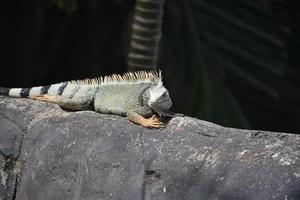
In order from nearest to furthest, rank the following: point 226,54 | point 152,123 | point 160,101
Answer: point 152,123, point 160,101, point 226,54

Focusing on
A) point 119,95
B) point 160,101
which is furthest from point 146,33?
point 160,101

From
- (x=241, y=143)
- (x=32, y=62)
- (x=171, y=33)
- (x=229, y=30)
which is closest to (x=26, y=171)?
(x=241, y=143)

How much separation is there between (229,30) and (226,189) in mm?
3597

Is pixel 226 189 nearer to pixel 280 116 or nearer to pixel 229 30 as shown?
pixel 229 30

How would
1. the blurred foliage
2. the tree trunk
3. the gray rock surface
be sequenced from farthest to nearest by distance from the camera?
the blurred foliage → the tree trunk → the gray rock surface

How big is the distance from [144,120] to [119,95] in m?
0.48

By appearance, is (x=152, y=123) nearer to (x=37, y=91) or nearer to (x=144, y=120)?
(x=144, y=120)

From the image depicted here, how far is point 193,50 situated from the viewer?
741 centimetres

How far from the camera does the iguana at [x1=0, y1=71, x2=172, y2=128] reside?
15.4 ft

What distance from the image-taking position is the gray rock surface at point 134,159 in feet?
13.0

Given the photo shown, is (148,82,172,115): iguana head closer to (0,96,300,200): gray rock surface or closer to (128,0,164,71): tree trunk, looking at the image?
(0,96,300,200): gray rock surface

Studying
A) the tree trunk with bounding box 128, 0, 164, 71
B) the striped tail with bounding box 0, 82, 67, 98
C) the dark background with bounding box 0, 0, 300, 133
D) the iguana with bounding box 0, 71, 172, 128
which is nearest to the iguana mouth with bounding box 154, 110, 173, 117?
the iguana with bounding box 0, 71, 172, 128

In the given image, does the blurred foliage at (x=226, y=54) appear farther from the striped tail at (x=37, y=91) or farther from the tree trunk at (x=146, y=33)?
the striped tail at (x=37, y=91)

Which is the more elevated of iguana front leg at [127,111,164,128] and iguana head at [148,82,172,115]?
iguana head at [148,82,172,115]
